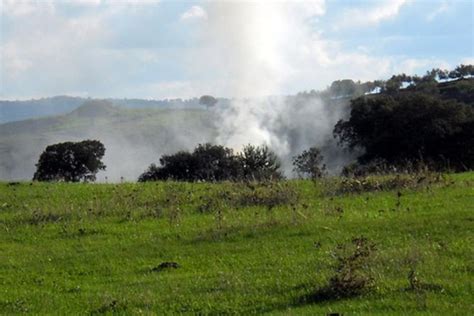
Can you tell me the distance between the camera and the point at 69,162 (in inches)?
2183

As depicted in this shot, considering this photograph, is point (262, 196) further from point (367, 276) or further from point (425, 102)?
point (425, 102)

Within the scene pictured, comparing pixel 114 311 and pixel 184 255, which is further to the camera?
pixel 184 255

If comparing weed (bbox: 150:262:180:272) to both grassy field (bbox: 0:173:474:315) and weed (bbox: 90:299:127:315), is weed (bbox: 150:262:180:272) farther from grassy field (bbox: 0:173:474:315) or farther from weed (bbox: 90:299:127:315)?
weed (bbox: 90:299:127:315)

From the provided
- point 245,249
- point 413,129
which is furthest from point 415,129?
point 245,249

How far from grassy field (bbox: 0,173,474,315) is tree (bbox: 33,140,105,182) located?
112 ft

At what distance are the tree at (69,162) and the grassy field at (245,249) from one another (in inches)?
1344

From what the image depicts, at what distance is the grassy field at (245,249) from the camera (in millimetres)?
8570

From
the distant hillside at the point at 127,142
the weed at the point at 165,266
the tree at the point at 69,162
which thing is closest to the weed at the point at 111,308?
the weed at the point at 165,266

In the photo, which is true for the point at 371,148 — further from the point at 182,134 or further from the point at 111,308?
the point at 182,134

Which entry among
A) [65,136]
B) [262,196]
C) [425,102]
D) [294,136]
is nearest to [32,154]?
[65,136]

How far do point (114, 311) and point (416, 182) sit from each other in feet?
37.6

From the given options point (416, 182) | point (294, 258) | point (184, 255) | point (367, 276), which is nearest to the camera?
point (367, 276)

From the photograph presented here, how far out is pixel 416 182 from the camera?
718 inches

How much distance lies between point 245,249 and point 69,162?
1795 inches
